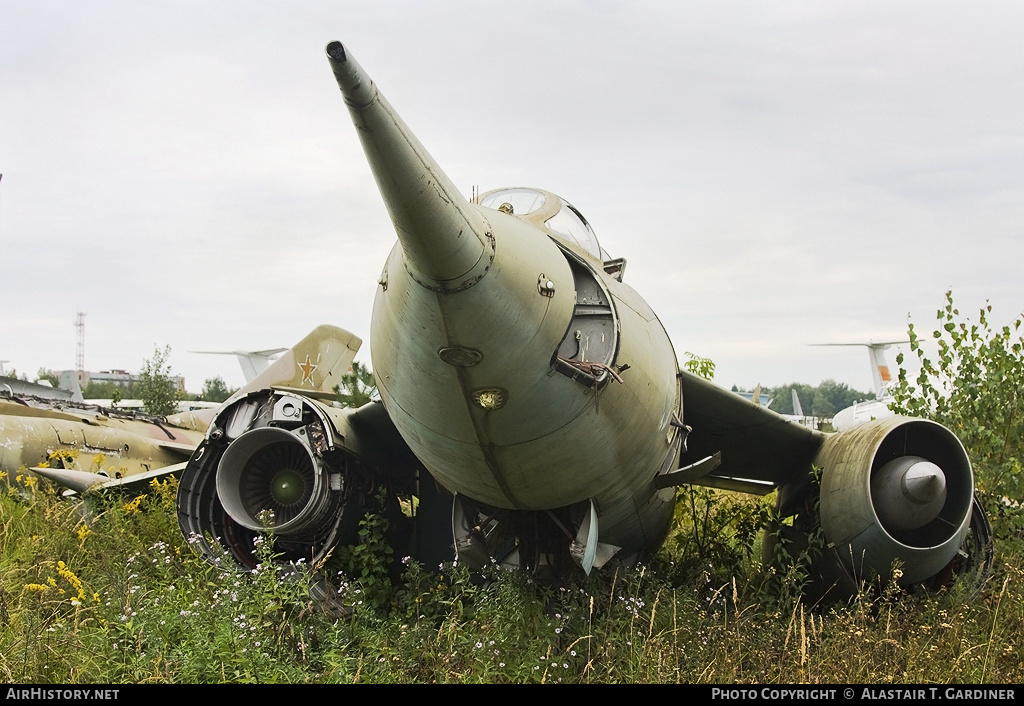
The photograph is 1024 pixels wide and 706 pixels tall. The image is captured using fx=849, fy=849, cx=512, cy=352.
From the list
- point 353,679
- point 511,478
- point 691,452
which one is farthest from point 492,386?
point 691,452

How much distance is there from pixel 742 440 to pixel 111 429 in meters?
10.0

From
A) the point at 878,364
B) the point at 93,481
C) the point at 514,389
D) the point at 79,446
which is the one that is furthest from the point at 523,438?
the point at 878,364

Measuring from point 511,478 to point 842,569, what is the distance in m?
3.30

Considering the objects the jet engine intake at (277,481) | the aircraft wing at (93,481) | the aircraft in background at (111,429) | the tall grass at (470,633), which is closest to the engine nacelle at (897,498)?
the tall grass at (470,633)

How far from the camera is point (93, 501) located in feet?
27.8

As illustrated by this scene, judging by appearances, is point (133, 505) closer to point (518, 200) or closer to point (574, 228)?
point (518, 200)

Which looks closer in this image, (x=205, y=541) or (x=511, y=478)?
(x=511, y=478)

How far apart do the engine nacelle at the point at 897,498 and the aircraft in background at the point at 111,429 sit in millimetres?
7605

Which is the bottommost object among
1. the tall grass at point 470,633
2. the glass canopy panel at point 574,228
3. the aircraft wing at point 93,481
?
the tall grass at point 470,633

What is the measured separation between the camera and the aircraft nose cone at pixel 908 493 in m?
5.96

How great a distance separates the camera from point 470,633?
4.91 metres

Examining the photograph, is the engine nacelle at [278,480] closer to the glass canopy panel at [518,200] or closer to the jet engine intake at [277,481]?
the jet engine intake at [277,481]

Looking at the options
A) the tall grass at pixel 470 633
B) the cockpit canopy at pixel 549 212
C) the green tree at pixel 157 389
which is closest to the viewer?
the tall grass at pixel 470 633
